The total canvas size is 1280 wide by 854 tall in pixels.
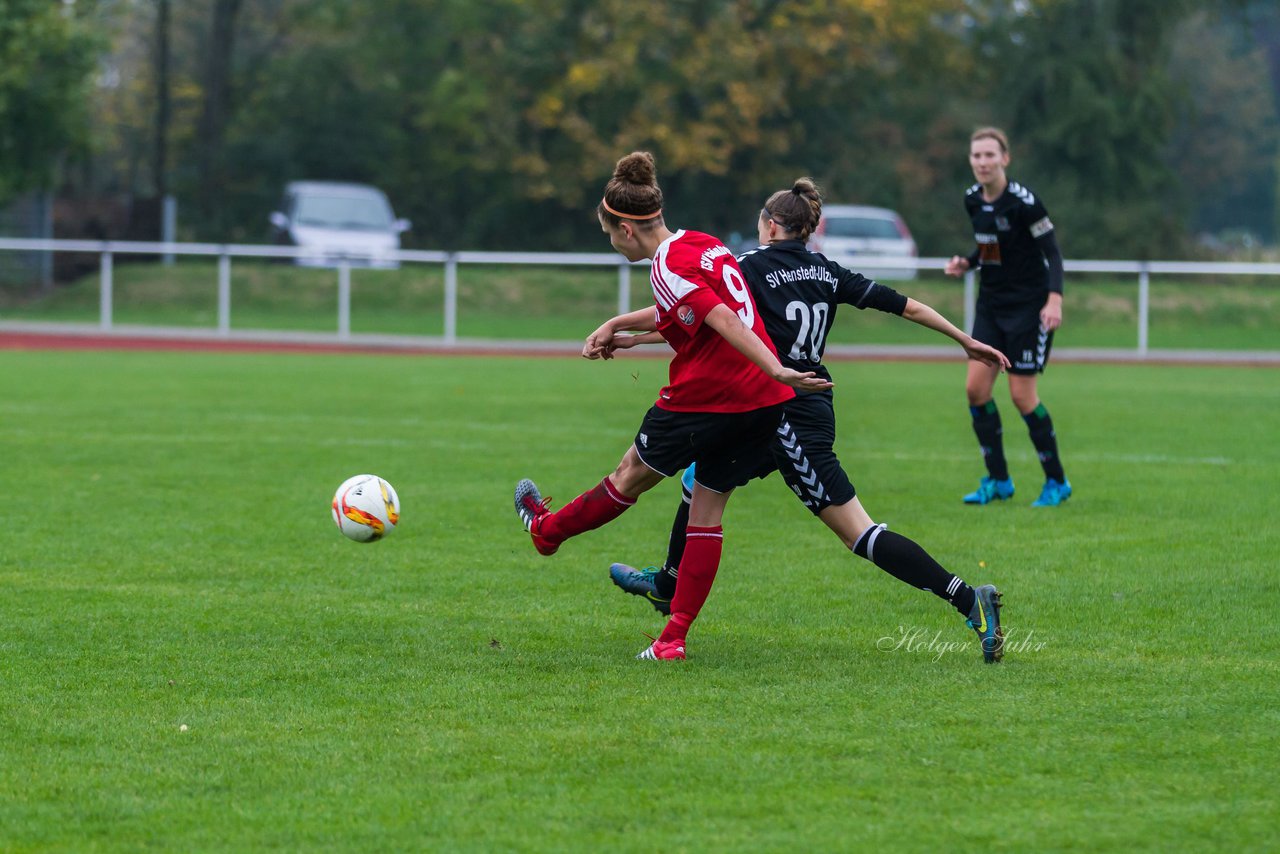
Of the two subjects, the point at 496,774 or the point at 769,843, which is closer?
the point at 769,843

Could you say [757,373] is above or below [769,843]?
above

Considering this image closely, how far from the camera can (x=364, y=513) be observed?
6941mm

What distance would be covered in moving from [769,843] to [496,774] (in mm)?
859

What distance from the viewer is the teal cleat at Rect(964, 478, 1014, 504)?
32.8 feet

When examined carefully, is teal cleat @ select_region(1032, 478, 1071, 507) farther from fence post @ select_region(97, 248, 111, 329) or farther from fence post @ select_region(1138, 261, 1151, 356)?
fence post @ select_region(97, 248, 111, 329)

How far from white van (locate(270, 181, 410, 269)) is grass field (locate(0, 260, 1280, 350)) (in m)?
0.83

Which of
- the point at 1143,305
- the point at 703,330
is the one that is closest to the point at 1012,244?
the point at 703,330

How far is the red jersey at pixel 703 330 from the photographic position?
18.3 ft

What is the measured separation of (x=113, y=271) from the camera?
103ft

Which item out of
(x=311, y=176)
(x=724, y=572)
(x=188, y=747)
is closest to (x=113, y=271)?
(x=311, y=176)

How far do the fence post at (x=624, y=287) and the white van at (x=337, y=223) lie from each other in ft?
14.5

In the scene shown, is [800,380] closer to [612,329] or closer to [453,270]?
[612,329]

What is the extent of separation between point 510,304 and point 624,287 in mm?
2927

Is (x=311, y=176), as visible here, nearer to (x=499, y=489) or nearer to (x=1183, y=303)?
(x=1183, y=303)
